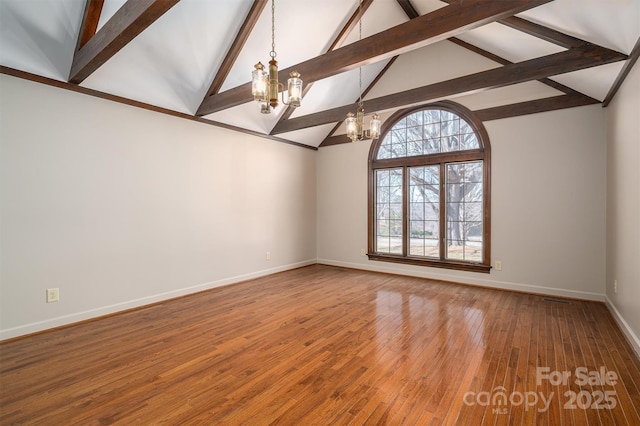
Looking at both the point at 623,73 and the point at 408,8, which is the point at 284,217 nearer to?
the point at 408,8

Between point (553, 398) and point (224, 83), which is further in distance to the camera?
point (224, 83)

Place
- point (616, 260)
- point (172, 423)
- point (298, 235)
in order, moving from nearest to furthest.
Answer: point (172, 423), point (616, 260), point (298, 235)

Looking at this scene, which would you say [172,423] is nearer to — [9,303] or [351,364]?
[351,364]

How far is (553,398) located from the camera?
1966 millimetres

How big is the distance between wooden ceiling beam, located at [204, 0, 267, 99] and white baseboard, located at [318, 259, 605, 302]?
13.5 feet

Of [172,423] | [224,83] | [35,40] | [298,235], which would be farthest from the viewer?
[298,235]

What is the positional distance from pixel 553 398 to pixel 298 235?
4.84 m

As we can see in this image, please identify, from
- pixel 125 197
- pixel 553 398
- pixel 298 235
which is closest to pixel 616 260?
pixel 553 398

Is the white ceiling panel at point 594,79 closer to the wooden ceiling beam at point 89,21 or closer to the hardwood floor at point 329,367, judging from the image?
the hardwood floor at point 329,367

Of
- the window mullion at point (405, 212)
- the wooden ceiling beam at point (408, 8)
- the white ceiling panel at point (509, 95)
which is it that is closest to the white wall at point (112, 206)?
the window mullion at point (405, 212)

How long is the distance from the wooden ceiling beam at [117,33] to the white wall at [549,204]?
464 cm

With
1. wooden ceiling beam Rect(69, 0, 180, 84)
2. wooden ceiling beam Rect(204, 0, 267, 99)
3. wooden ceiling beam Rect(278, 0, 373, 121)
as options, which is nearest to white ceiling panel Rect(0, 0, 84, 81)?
wooden ceiling beam Rect(69, 0, 180, 84)

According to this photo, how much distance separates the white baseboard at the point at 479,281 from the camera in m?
4.04

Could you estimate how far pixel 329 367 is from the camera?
237cm
